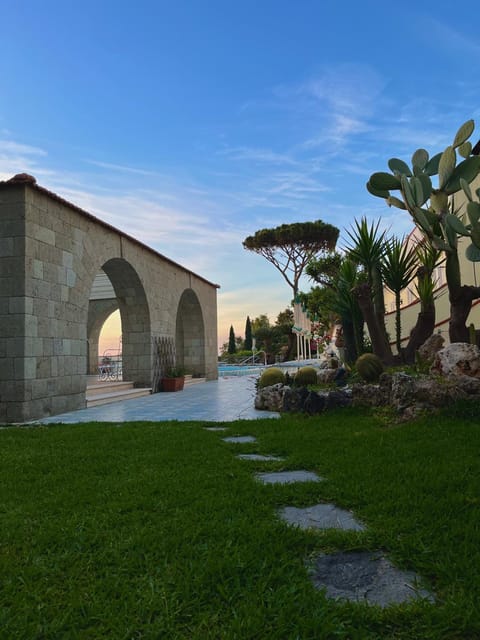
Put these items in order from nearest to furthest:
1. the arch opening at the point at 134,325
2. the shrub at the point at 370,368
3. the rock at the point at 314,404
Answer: the rock at the point at 314,404
the shrub at the point at 370,368
the arch opening at the point at 134,325

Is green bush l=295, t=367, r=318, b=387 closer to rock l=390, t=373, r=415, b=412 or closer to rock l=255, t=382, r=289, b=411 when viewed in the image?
rock l=255, t=382, r=289, b=411

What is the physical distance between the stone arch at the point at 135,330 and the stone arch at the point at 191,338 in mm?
4225

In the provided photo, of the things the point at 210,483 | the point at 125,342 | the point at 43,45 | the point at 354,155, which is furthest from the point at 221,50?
the point at 210,483

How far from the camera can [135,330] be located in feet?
38.1

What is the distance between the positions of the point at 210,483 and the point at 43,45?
26.9 feet

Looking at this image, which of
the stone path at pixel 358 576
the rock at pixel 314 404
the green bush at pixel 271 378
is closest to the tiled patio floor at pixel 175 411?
the green bush at pixel 271 378

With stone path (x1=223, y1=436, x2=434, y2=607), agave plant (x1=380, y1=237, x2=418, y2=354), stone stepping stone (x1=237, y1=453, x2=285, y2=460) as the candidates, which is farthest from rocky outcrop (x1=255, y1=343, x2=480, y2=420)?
stone path (x1=223, y1=436, x2=434, y2=607)

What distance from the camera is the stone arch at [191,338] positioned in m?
15.9

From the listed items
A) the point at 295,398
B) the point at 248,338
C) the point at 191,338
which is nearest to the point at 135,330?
the point at 191,338

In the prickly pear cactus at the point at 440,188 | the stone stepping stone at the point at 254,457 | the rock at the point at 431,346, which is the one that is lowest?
the stone stepping stone at the point at 254,457

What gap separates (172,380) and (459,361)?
807cm

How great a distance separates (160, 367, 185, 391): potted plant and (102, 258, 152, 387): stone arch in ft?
2.04

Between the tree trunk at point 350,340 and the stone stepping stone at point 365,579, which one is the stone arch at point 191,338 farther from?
the stone stepping stone at point 365,579

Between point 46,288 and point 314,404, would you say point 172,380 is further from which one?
point 314,404
